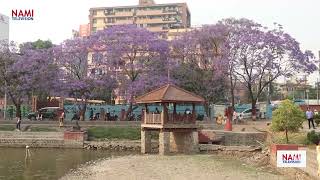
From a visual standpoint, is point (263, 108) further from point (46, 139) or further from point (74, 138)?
point (46, 139)

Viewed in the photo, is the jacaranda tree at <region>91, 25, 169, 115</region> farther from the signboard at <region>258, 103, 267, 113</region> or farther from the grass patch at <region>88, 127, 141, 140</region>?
the signboard at <region>258, 103, 267, 113</region>

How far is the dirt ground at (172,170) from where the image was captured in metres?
24.2

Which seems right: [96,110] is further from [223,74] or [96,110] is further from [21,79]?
[223,74]

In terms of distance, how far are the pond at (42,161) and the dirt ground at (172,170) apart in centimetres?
130

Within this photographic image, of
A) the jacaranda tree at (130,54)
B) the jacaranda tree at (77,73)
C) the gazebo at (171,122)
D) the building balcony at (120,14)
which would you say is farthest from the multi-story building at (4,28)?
the building balcony at (120,14)

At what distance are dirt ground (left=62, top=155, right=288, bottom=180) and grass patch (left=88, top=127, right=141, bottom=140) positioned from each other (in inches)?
486

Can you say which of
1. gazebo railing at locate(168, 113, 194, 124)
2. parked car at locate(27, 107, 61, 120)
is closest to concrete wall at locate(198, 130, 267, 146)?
gazebo railing at locate(168, 113, 194, 124)

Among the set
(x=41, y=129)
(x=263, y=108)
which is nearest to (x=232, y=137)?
(x=41, y=129)

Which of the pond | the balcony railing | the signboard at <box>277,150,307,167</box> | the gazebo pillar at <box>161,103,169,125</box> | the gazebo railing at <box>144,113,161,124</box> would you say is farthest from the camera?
the gazebo railing at <box>144,113,161,124</box>

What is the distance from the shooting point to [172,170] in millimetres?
26766

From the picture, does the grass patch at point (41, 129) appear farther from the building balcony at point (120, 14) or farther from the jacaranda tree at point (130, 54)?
the building balcony at point (120, 14)

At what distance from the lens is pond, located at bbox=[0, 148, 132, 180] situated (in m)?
26.9

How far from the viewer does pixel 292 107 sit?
31.2 meters

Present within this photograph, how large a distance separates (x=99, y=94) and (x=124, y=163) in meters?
24.4
